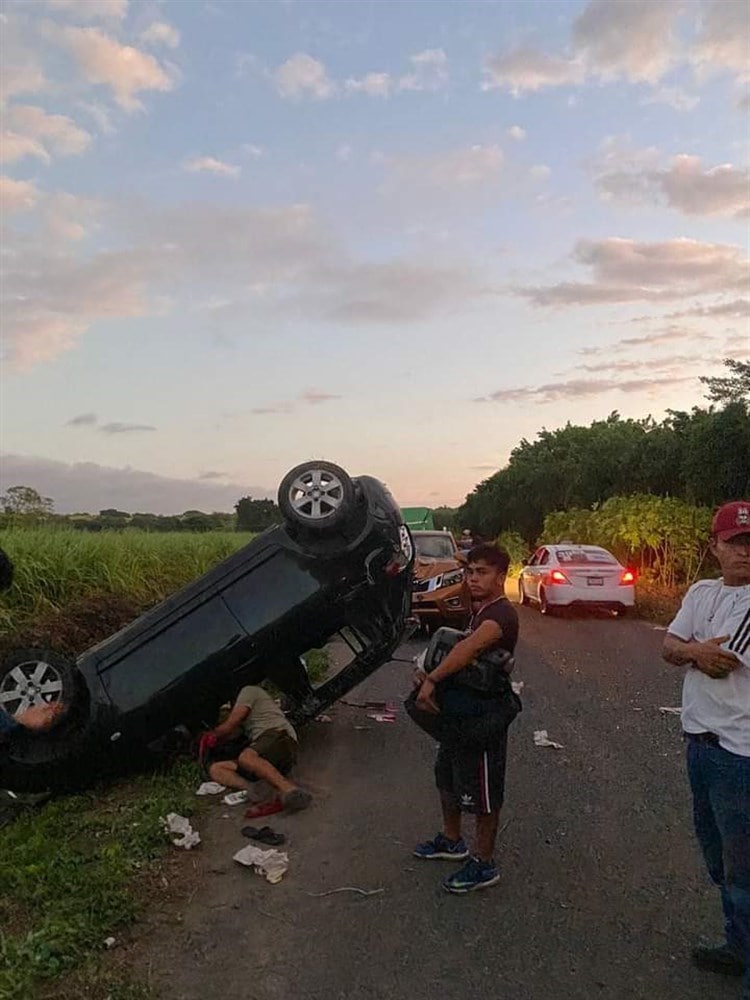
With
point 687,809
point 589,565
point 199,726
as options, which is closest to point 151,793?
point 199,726

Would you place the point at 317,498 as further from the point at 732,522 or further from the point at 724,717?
the point at 724,717

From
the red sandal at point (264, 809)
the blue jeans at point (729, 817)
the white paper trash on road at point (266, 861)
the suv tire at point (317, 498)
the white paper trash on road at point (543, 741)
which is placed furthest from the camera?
the white paper trash on road at point (543, 741)

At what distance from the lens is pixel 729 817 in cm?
349

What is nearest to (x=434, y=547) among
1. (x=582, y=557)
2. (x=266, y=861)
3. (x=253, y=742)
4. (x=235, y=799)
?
(x=582, y=557)

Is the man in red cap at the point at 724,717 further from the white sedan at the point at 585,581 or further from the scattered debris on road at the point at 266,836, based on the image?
the white sedan at the point at 585,581

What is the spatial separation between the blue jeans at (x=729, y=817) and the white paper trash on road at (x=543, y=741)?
3.87 metres

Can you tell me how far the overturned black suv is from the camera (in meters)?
6.25

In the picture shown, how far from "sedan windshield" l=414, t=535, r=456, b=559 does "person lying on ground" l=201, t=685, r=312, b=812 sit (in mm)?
9096

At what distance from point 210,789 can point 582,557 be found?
42.3 ft

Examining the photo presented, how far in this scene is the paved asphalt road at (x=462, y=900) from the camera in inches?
148

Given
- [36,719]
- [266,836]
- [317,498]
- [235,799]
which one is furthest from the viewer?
[317,498]

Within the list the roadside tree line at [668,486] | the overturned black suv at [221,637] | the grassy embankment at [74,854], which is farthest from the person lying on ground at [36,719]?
the roadside tree line at [668,486]

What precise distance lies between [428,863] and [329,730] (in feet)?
11.4

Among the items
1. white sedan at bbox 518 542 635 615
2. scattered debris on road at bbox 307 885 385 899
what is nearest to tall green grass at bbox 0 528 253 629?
scattered debris on road at bbox 307 885 385 899
